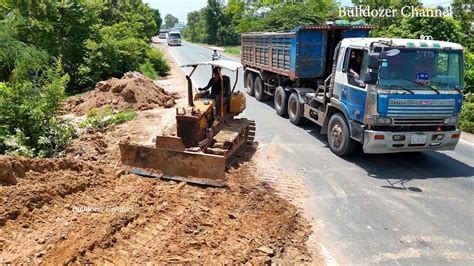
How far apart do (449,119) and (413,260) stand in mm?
3894

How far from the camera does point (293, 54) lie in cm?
1075

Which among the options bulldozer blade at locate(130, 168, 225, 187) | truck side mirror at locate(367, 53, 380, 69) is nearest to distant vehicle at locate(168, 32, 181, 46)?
bulldozer blade at locate(130, 168, 225, 187)

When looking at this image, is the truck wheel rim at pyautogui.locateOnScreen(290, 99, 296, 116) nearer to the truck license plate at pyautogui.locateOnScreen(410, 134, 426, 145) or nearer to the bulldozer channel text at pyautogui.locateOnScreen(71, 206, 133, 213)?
the truck license plate at pyautogui.locateOnScreen(410, 134, 426, 145)

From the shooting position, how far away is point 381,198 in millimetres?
6422

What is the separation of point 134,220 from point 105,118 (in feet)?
20.0

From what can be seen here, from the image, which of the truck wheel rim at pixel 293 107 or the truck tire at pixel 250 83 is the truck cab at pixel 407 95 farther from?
the truck tire at pixel 250 83

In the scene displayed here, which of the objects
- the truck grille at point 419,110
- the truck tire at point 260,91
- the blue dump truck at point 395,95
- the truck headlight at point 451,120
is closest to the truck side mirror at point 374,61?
the blue dump truck at point 395,95

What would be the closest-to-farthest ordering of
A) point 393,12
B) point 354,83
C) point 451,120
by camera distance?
point 451,120 → point 354,83 → point 393,12

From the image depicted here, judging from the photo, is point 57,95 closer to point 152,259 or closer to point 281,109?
point 152,259

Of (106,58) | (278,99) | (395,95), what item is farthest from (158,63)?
(395,95)

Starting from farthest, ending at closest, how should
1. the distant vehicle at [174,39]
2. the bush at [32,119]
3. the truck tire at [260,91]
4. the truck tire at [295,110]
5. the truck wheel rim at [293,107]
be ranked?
the distant vehicle at [174,39] < the truck tire at [260,91] < the truck wheel rim at [293,107] < the truck tire at [295,110] < the bush at [32,119]

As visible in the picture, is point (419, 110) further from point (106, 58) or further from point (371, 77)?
point (106, 58)

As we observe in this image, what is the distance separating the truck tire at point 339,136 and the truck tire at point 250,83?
24.0 ft

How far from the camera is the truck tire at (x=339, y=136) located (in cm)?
808
